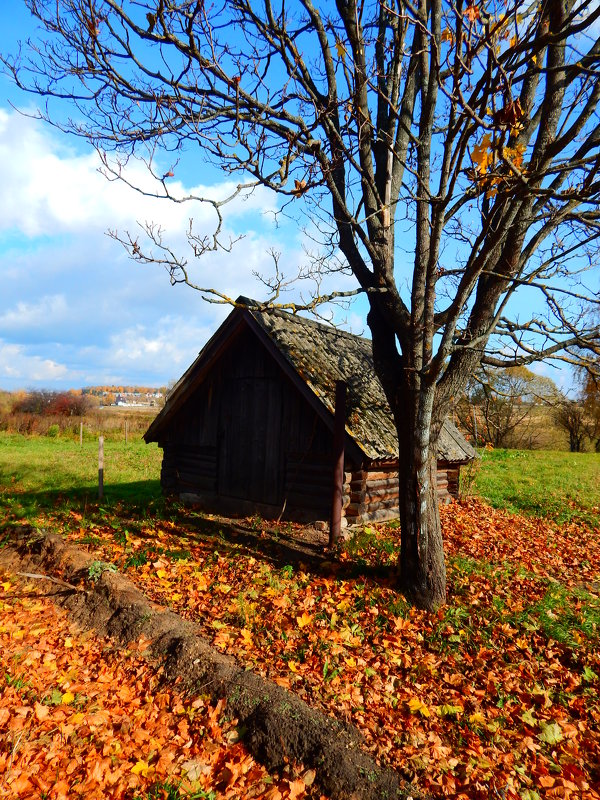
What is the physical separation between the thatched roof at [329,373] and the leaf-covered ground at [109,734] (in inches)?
216

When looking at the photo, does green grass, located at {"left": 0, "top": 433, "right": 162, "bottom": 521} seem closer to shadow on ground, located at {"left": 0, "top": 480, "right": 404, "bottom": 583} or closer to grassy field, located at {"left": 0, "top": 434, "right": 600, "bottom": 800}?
shadow on ground, located at {"left": 0, "top": 480, "right": 404, "bottom": 583}

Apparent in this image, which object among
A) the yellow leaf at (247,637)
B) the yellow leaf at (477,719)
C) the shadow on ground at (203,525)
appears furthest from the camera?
the shadow on ground at (203,525)

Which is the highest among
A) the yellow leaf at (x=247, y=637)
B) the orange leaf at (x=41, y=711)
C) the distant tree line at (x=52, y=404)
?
the distant tree line at (x=52, y=404)

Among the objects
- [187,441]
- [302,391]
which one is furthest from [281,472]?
[187,441]

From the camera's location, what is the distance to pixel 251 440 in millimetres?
11555

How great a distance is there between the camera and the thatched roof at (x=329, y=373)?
970 cm

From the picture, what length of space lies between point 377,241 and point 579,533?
9.42 metres

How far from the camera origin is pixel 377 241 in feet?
23.3

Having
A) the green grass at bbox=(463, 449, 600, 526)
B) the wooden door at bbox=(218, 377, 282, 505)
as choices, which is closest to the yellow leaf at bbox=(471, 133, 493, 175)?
the wooden door at bbox=(218, 377, 282, 505)

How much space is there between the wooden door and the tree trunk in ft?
15.2

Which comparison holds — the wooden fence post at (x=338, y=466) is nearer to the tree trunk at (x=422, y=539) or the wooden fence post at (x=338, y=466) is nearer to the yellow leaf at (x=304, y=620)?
the tree trunk at (x=422, y=539)

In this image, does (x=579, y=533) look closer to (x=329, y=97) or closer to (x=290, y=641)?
(x=290, y=641)

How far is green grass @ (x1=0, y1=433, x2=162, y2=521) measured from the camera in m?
12.4

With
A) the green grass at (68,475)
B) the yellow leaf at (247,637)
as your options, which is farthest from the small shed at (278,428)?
the yellow leaf at (247,637)
